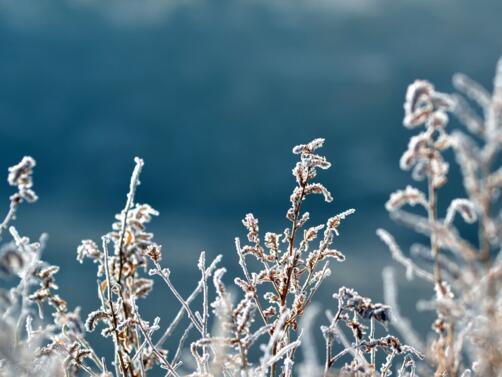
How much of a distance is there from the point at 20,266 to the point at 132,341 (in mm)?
1317

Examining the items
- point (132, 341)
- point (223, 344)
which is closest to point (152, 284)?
point (132, 341)

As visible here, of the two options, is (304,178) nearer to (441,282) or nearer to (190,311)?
(190,311)

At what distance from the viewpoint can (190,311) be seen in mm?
4805

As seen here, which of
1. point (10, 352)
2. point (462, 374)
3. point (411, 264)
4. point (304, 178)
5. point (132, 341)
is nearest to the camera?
point (411, 264)

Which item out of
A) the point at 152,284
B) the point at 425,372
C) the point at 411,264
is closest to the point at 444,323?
the point at 425,372

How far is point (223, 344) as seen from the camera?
369 cm

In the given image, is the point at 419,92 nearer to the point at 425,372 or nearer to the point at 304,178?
the point at 425,372

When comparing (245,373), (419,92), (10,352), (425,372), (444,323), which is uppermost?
(419,92)

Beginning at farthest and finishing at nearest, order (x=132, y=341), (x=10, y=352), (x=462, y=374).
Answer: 1. (x=132, y=341)
2. (x=462, y=374)
3. (x=10, y=352)

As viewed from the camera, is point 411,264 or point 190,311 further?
point 190,311

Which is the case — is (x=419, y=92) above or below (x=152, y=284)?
above

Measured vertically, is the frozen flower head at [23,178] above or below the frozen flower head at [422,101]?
below

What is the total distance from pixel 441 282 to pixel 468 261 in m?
0.34

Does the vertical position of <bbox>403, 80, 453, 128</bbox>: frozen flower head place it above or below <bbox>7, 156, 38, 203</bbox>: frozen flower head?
above
